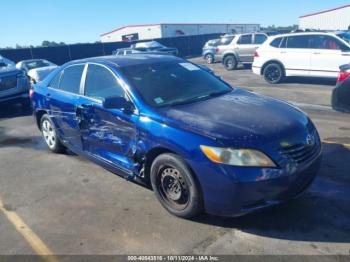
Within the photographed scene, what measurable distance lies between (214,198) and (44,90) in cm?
388

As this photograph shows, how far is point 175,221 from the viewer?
3904 mm

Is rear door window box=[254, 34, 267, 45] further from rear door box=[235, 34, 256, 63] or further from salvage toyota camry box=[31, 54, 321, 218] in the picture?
salvage toyota camry box=[31, 54, 321, 218]

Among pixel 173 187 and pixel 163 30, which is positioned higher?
pixel 173 187

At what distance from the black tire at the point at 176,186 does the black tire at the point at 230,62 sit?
15093mm

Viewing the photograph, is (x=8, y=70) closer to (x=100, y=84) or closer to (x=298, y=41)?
(x=100, y=84)

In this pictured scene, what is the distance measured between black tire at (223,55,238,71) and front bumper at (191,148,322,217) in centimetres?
1526

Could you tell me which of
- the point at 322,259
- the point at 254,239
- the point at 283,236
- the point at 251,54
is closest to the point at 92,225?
the point at 254,239

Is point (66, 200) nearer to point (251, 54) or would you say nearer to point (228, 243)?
point (228, 243)

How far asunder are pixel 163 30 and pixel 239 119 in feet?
162

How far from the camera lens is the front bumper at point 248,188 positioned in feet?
10.8

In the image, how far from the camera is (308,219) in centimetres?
374

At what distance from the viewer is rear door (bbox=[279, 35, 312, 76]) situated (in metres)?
11.8

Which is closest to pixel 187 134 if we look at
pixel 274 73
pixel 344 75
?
pixel 344 75

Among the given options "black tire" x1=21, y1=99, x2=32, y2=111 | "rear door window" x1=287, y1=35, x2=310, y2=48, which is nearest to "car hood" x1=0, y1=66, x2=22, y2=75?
"black tire" x1=21, y1=99, x2=32, y2=111
